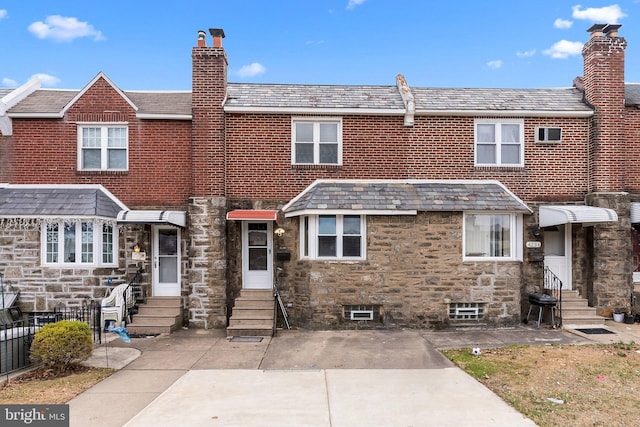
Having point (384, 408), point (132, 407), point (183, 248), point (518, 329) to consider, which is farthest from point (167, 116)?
point (518, 329)

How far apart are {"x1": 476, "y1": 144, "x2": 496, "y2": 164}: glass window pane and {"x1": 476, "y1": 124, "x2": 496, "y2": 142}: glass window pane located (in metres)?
0.20

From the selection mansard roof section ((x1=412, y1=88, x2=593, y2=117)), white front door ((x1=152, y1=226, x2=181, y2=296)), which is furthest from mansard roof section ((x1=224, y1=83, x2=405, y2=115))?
white front door ((x1=152, y1=226, x2=181, y2=296))

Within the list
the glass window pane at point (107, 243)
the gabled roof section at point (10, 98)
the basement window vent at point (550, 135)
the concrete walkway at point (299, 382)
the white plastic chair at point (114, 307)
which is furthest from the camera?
the basement window vent at point (550, 135)

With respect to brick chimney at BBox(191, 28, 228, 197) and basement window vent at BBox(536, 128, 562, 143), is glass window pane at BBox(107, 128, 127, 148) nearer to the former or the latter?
brick chimney at BBox(191, 28, 228, 197)

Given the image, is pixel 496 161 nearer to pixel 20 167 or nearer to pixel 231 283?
pixel 231 283

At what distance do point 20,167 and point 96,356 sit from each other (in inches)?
274

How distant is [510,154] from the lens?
12125 mm

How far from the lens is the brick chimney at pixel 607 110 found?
1170 centimetres

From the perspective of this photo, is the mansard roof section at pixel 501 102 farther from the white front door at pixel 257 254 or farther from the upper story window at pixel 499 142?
the white front door at pixel 257 254

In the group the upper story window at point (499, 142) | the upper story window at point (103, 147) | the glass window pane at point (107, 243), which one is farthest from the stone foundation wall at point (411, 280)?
the upper story window at point (103, 147)

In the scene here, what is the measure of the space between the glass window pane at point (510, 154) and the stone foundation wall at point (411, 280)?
3.00m

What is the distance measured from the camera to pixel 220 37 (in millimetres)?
11656

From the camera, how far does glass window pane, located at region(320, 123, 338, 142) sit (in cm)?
1196

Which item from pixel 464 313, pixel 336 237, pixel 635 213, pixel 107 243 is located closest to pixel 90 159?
pixel 107 243
